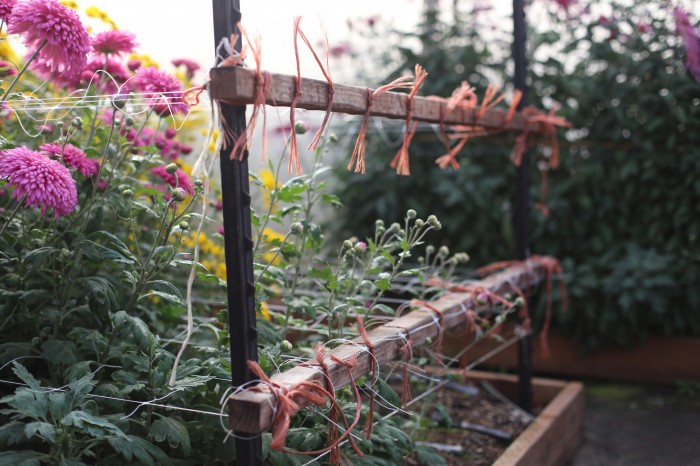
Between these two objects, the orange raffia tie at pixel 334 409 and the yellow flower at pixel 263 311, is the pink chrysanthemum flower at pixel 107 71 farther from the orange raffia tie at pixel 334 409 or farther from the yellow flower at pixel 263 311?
the orange raffia tie at pixel 334 409

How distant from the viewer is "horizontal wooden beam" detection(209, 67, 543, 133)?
4.21 ft

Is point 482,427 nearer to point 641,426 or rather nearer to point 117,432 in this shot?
point 641,426

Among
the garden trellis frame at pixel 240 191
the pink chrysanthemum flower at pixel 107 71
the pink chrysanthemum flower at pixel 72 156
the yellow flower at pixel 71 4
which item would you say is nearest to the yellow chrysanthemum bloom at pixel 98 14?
the yellow flower at pixel 71 4

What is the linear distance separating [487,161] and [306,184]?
2.51 meters

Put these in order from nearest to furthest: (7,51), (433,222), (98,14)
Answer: (433,222)
(7,51)
(98,14)

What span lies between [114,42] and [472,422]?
1.82m

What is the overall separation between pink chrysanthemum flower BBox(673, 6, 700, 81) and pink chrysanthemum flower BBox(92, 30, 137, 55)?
9.30ft

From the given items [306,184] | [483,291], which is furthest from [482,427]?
[306,184]

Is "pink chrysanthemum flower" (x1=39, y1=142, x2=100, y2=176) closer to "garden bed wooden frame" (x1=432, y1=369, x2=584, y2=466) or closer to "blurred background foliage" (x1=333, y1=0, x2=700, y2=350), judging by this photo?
"garden bed wooden frame" (x1=432, y1=369, x2=584, y2=466)

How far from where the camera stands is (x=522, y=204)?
304 cm

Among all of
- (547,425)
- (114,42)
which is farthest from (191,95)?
(547,425)

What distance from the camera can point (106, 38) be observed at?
172cm

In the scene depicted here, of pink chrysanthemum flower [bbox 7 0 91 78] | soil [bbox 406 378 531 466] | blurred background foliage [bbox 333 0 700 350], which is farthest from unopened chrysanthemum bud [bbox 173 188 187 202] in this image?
blurred background foliage [bbox 333 0 700 350]

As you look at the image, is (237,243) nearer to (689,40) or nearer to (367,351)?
→ (367,351)
